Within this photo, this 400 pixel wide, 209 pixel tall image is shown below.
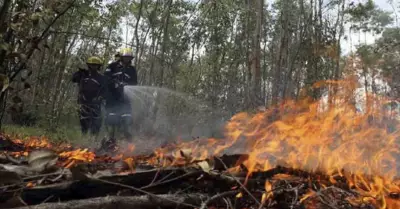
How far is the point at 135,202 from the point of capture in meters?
2.21

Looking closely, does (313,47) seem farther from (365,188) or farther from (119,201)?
(119,201)

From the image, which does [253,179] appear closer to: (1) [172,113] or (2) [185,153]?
(2) [185,153]

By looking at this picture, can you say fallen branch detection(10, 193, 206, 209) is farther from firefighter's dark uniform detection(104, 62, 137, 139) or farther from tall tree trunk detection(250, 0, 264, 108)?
tall tree trunk detection(250, 0, 264, 108)

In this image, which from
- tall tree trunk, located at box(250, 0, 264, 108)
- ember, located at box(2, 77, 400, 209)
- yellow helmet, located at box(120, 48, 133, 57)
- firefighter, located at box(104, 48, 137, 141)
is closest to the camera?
ember, located at box(2, 77, 400, 209)

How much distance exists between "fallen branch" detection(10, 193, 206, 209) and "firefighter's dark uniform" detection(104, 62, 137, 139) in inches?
256

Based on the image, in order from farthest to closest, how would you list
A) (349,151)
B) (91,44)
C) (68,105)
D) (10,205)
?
1. (91,44)
2. (68,105)
3. (349,151)
4. (10,205)

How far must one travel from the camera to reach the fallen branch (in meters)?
2.06

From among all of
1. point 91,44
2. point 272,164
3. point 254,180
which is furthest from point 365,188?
point 91,44

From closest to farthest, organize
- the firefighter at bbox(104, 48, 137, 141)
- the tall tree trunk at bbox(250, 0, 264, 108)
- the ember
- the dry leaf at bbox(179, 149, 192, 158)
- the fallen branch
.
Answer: the fallen branch, the ember, the dry leaf at bbox(179, 149, 192, 158), the firefighter at bbox(104, 48, 137, 141), the tall tree trunk at bbox(250, 0, 264, 108)

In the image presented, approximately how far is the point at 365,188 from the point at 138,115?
1407 cm

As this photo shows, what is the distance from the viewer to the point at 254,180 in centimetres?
271

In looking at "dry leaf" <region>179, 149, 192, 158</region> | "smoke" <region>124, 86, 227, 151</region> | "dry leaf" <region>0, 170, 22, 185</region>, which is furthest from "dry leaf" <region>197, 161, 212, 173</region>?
"smoke" <region>124, 86, 227, 151</region>

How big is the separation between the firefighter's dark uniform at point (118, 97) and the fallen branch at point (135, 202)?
6.51 m

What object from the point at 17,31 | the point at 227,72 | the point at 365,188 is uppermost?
the point at 227,72
